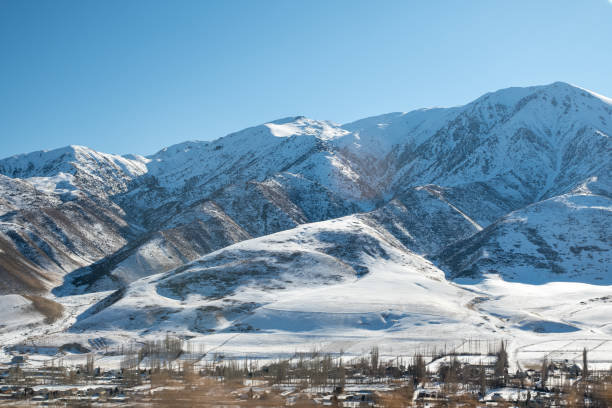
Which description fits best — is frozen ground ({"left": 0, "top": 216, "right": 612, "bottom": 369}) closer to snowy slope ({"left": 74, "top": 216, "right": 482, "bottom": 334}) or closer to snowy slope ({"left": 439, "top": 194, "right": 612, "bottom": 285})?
snowy slope ({"left": 74, "top": 216, "right": 482, "bottom": 334})

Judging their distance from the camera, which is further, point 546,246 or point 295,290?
point 546,246

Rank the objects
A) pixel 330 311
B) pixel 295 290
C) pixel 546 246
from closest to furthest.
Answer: pixel 330 311, pixel 295 290, pixel 546 246

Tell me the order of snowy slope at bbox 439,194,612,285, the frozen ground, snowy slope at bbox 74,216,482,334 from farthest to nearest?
snowy slope at bbox 439,194,612,285
snowy slope at bbox 74,216,482,334
the frozen ground

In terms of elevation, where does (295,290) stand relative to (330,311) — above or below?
above

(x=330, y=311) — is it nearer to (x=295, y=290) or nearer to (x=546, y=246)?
(x=295, y=290)

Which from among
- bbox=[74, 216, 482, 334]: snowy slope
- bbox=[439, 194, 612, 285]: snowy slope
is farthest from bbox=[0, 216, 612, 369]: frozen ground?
bbox=[439, 194, 612, 285]: snowy slope

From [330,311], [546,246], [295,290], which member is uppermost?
[546,246]

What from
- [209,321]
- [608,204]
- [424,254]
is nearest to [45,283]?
[209,321]

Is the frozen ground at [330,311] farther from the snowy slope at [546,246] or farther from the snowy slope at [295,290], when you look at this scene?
the snowy slope at [546,246]

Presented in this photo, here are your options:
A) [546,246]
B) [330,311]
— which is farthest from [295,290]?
[546,246]

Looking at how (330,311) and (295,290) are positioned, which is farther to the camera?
(295,290)

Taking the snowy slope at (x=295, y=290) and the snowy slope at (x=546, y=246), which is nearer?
the snowy slope at (x=295, y=290)

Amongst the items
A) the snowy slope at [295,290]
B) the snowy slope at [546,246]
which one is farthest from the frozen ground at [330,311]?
the snowy slope at [546,246]

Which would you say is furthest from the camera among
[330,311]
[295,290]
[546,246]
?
[546,246]
